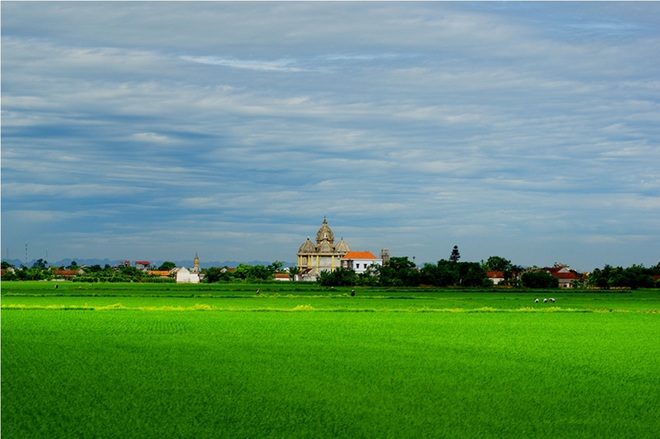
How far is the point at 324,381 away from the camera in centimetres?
1862

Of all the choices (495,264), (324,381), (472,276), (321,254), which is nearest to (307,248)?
(321,254)

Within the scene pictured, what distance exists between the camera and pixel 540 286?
11069 centimetres

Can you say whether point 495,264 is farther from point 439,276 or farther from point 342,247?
point 439,276

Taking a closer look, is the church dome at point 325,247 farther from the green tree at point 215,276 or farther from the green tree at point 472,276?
the green tree at point 472,276

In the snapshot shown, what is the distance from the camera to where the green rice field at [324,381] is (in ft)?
45.9

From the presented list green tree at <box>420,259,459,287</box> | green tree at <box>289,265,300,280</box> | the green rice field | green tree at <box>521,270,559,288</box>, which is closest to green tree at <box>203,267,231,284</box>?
green tree at <box>289,265,300,280</box>

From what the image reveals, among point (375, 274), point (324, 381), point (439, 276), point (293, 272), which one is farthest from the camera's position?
point (293, 272)

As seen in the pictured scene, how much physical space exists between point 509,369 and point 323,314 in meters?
23.4

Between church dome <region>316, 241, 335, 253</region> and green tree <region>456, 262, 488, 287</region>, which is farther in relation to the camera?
church dome <region>316, 241, 335, 253</region>

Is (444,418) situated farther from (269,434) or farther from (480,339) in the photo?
(480,339)

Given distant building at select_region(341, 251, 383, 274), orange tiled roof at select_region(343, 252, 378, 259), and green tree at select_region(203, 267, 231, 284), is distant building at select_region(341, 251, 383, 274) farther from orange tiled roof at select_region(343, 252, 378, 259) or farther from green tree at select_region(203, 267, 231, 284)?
green tree at select_region(203, 267, 231, 284)

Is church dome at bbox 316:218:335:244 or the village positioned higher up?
church dome at bbox 316:218:335:244

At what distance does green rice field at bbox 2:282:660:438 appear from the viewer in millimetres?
13977

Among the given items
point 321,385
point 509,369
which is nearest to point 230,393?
point 321,385
